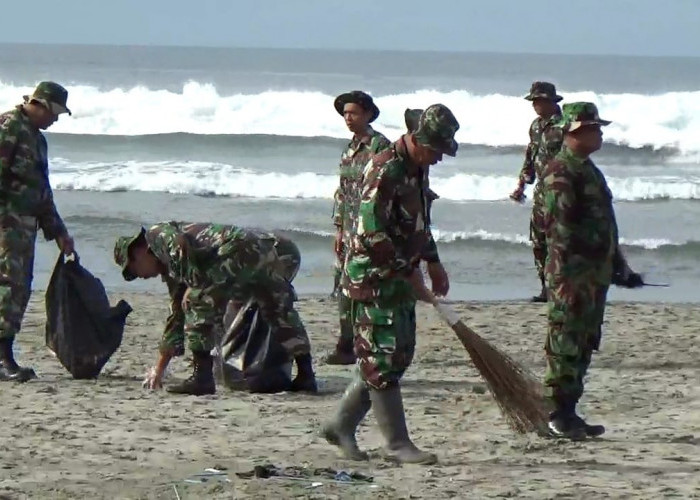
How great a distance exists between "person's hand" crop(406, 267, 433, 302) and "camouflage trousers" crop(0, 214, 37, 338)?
3067mm

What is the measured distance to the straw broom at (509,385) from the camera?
6.80m

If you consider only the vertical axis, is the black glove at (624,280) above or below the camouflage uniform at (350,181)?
below

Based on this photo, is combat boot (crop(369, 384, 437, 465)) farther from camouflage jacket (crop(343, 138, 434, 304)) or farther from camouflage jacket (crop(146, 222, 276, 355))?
camouflage jacket (crop(146, 222, 276, 355))

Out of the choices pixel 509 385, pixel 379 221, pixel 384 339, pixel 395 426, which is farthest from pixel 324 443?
pixel 379 221

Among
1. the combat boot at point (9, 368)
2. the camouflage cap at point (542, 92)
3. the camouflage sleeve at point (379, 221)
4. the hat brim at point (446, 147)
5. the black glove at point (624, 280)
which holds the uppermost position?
the camouflage cap at point (542, 92)

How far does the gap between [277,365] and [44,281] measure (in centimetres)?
599

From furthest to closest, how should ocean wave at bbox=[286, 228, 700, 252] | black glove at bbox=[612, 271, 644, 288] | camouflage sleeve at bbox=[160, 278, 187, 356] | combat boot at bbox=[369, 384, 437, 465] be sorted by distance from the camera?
ocean wave at bbox=[286, 228, 700, 252]
camouflage sleeve at bbox=[160, 278, 187, 356]
black glove at bbox=[612, 271, 644, 288]
combat boot at bbox=[369, 384, 437, 465]

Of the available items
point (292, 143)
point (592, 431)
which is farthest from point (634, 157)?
point (592, 431)

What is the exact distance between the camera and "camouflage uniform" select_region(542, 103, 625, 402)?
6852 millimetres

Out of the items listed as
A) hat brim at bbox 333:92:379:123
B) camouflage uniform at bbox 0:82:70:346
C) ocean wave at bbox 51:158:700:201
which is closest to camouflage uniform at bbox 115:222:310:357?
camouflage uniform at bbox 0:82:70:346

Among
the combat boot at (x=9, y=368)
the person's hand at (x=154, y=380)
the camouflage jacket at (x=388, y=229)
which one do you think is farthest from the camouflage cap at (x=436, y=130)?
the combat boot at (x=9, y=368)

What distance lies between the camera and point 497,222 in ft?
62.4

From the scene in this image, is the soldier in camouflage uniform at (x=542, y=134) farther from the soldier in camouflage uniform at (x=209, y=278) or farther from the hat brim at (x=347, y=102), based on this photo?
the soldier in camouflage uniform at (x=209, y=278)

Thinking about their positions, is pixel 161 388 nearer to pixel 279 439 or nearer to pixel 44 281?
pixel 279 439
